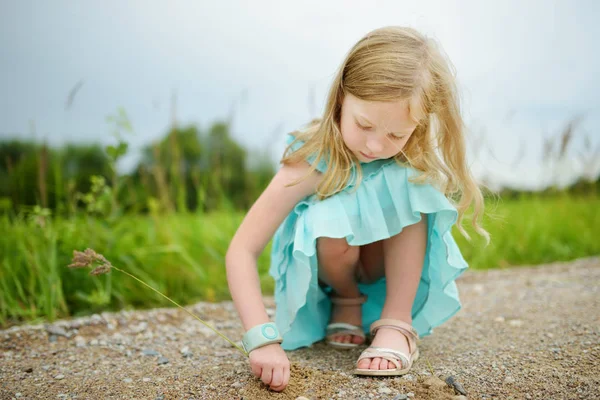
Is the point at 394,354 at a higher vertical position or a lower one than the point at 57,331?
higher

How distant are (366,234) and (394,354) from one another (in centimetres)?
36

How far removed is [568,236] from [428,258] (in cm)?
285

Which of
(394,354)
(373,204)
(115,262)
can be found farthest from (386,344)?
(115,262)

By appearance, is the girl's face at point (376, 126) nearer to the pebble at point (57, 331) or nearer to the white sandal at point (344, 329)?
the white sandal at point (344, 329)

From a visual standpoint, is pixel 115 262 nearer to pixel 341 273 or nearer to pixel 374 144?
pixel 341 273

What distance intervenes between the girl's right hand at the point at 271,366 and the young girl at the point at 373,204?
0.4 inches

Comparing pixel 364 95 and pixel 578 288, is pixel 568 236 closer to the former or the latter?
pixel 578 288

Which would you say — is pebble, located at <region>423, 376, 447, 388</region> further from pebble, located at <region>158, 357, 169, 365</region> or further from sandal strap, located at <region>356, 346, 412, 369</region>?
pebble, located at <region>158, 357, 169, 365</region>

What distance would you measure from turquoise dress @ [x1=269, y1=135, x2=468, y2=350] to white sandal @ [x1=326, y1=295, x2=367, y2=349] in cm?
6

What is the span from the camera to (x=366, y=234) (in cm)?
167

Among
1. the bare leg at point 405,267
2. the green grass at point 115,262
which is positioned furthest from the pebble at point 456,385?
the green grass at point 115,262

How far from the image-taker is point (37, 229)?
7.92ft

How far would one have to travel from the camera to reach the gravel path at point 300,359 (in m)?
1.42

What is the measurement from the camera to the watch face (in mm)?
1449
